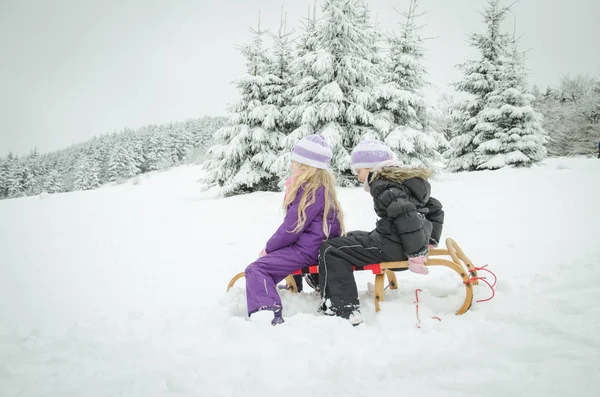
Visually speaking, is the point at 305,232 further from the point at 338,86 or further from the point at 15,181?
the point at 15,181

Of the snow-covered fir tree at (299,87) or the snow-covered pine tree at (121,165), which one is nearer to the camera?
the snow-covered fir tree at (299,87)

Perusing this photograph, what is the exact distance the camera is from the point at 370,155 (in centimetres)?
285

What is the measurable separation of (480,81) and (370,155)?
16.1 m

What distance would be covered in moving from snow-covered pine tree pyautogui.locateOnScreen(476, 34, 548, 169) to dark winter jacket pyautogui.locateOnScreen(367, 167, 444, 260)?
14173mm

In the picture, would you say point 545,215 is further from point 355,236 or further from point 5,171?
point 5,171

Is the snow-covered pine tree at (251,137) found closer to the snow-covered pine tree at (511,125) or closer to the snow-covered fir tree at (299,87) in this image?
the snow-covered fir tree at (299,87)

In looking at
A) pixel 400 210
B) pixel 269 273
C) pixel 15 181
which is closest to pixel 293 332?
pixel 269 273

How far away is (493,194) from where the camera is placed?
8.29 metres

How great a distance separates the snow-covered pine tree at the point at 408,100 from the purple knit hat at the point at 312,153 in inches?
338

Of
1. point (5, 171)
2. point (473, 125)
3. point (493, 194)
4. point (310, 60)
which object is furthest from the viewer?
point (5, 171)

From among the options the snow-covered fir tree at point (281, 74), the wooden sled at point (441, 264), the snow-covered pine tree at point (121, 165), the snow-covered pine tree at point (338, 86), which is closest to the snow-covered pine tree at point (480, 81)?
the snow-covered pine tree at point (338, 86)

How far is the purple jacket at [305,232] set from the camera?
276cm

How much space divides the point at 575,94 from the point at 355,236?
48.3 m

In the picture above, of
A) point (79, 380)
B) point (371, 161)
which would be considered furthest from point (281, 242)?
point (79, 380)
